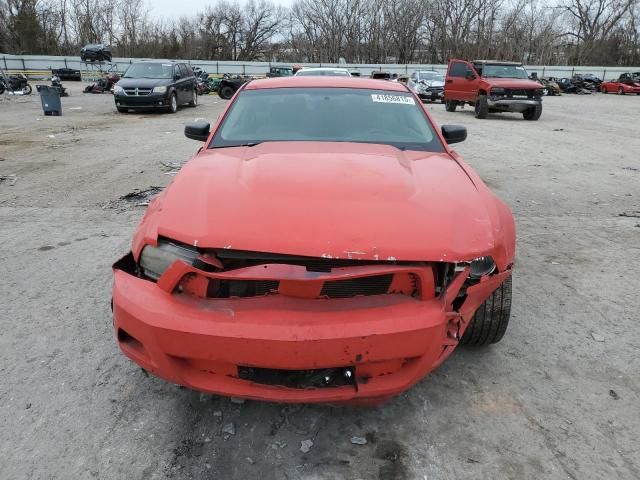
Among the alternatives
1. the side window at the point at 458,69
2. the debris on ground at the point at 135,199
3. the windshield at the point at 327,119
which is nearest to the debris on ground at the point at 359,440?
the windshield at the point at 327,119

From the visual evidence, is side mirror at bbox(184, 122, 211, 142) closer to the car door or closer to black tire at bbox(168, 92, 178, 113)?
black tire at bbox(168, 92, 178, 113)

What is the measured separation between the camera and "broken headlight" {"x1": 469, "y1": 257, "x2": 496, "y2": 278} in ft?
7.35

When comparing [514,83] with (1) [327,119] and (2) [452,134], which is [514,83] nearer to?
(2) [452,134]

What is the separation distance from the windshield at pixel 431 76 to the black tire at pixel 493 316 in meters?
23.3

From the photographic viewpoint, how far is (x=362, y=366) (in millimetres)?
1953

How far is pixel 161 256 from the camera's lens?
2.18m

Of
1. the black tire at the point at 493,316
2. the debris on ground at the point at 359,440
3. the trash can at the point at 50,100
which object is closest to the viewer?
the debris on ground at the point at 359,440

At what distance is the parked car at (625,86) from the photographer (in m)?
32.4

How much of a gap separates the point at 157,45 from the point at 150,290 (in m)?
58.7

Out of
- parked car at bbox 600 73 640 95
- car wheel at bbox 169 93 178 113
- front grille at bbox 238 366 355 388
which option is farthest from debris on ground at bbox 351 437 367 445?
parked car at bbox 600 73 640 95

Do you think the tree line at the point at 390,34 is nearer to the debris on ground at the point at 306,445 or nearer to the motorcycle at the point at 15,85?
Result: the motorcycle at the point at 15,85

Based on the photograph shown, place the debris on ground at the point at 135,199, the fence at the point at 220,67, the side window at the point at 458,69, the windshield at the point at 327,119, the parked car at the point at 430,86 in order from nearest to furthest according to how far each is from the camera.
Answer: the windshield at the point at 327,119, the debris on ground at the point at 135,199, the side window at the point at 458,69, the parked car at the point at 430,86, the fence at the point at 220,67

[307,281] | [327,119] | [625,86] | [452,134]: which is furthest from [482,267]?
[625,86]

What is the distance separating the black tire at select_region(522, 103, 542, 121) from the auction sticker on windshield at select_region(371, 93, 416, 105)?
14049 mm
